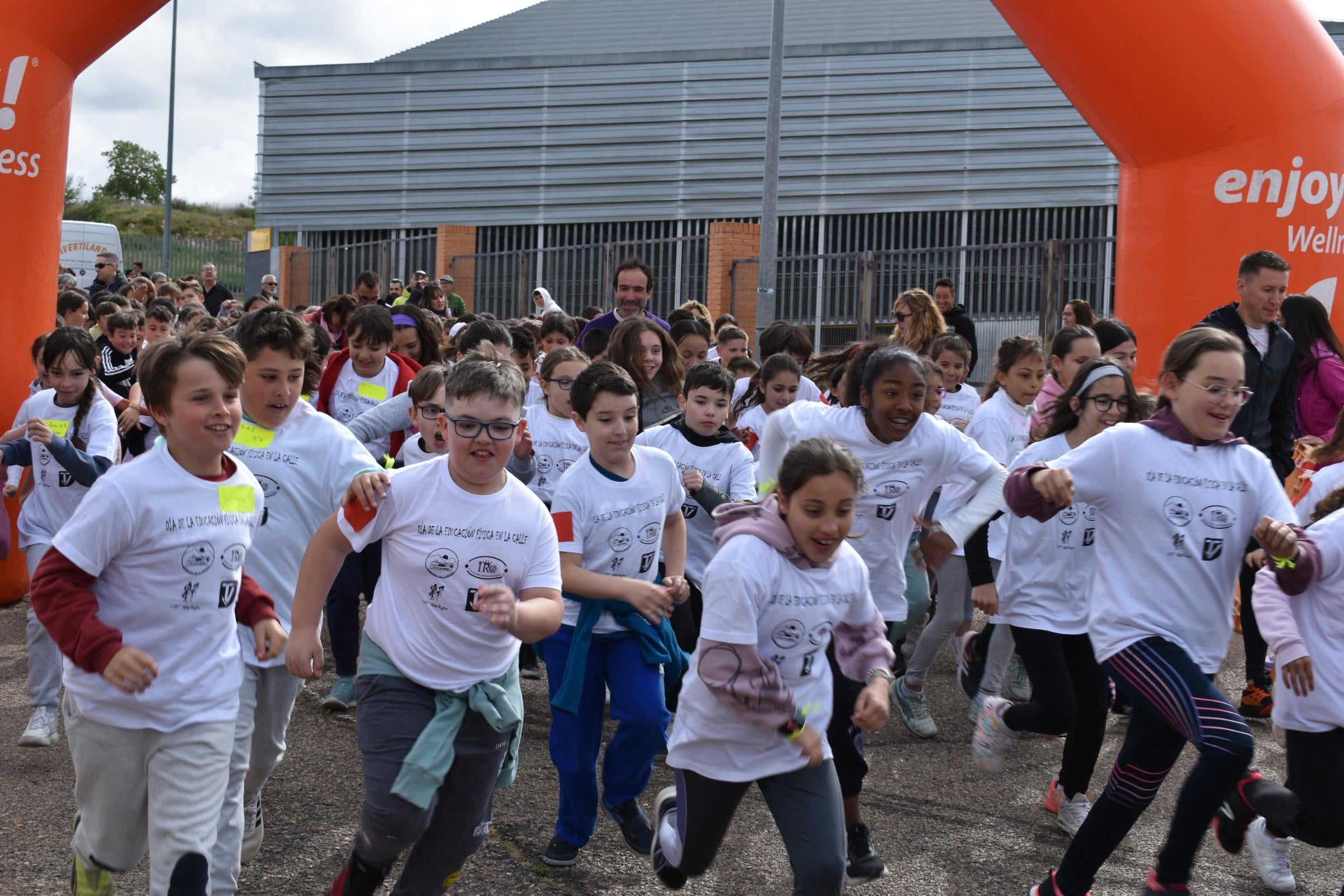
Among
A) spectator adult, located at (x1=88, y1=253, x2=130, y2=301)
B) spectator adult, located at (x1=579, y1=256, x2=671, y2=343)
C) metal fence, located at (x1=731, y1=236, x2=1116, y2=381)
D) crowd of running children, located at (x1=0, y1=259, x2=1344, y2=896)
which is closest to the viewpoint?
crowd of running children, located at (x1=0, y1=259, x2=1344, y2=896)

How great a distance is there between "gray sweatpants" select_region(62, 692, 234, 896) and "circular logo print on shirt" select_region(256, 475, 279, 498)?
1.05 m

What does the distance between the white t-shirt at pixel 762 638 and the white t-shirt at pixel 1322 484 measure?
2.24 m

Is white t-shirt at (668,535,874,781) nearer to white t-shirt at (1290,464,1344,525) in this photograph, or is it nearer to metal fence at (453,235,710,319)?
white t-shirt at (1290,464,1344,525)

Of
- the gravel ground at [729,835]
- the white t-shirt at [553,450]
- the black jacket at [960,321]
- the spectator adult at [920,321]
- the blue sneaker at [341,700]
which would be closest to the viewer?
the gravel ground at [729,835]

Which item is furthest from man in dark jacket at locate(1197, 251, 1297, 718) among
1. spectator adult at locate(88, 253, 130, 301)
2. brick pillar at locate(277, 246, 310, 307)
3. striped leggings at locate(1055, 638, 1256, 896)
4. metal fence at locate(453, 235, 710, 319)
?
brick pillar at locate(277, 246, 310, 307)

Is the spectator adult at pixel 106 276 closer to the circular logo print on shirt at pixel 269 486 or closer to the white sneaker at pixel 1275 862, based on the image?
the circular logo print on shirt at pixel 269 486

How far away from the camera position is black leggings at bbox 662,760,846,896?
3.52 m

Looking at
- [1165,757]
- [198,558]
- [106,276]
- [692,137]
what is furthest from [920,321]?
[692,137]

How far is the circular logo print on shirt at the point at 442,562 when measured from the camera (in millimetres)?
3684

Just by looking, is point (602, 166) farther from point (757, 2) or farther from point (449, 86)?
point (757, 2)

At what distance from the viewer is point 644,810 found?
5.23 meters

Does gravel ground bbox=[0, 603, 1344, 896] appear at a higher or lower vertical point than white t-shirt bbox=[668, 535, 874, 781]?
lower

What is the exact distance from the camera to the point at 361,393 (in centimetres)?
706

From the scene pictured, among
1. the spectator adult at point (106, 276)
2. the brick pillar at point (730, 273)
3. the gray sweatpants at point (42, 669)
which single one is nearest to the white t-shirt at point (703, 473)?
the gray sweatpants at point (42, 669)
